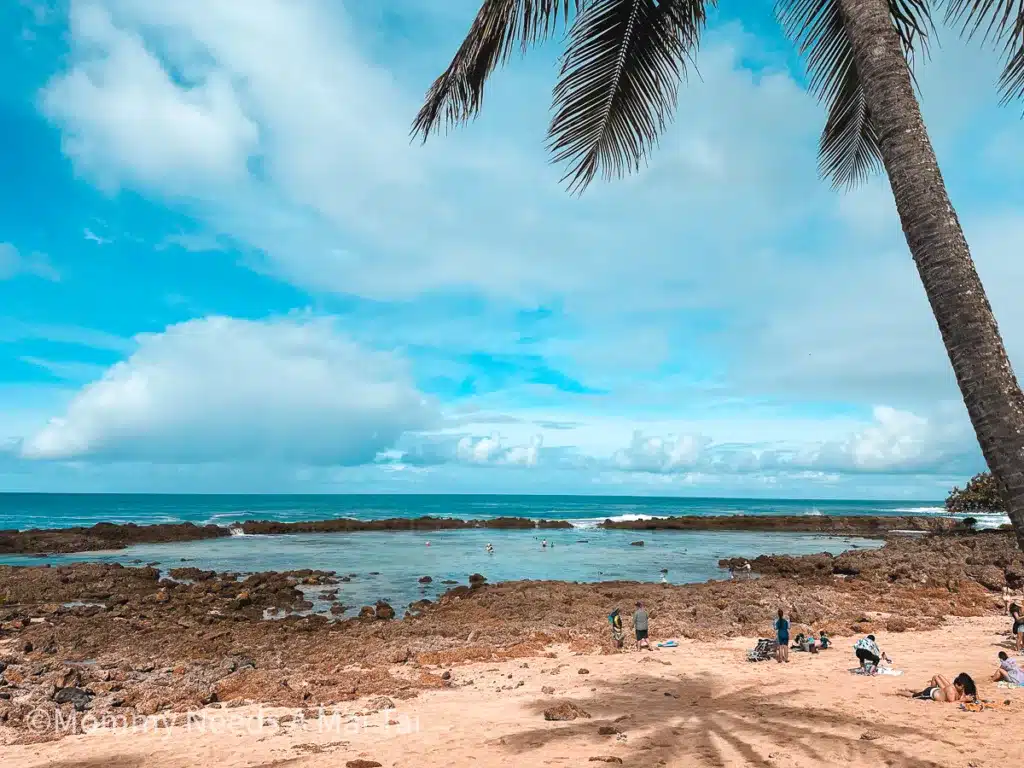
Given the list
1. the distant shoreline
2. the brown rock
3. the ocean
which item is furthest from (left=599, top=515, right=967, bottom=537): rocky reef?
the brown rock

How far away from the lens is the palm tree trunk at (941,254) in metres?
Result: 2.81

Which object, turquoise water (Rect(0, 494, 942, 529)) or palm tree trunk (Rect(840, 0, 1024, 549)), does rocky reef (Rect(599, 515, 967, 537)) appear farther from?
palm tree trunk (Rect(840, 0, 1024, 549))

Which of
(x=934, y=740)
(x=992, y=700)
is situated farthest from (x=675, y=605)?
(x=934, y=740)

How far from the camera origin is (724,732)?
748cm

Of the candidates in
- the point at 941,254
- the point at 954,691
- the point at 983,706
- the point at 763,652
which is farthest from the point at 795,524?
the point at 941,254

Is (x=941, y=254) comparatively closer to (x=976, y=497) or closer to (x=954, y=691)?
(x=954, y=691)

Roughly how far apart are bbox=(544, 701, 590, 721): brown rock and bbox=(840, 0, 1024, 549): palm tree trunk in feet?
22.4

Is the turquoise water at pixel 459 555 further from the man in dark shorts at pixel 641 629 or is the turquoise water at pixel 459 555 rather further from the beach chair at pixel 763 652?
the beach chair at pixel 763 652

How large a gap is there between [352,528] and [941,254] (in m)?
57.6

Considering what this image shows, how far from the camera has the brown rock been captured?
8.25 meters

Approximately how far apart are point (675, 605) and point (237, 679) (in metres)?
11.4

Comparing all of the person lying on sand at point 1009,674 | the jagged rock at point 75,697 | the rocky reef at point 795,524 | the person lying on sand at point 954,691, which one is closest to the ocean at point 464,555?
the rocky reef at point 795,524

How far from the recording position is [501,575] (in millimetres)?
26969

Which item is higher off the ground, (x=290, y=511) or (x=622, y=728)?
(x=290, y=511)
